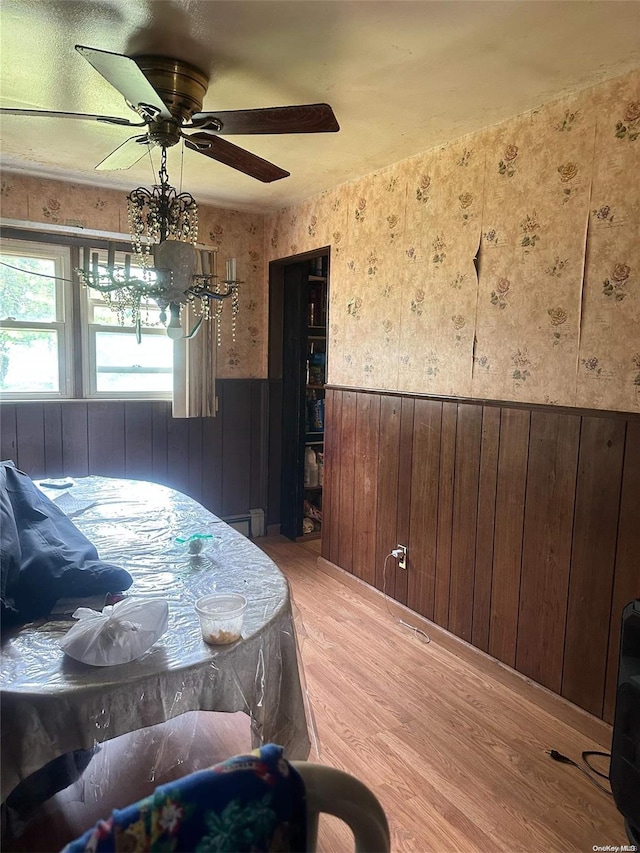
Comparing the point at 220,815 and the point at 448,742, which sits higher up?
the point at 220,815

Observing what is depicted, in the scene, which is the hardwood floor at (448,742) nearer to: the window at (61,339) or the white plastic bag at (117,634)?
the white plastic bag at (117,634)

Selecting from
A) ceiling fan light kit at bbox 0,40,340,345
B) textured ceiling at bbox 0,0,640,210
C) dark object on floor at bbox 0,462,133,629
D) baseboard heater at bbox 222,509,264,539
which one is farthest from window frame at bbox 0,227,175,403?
dark object on floor at bbox 0,462,133,629

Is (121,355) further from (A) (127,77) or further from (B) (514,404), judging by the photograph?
(B) (514,404)

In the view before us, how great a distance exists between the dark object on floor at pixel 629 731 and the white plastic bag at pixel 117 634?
1318mm

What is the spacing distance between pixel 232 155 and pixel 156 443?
2321 millimetres

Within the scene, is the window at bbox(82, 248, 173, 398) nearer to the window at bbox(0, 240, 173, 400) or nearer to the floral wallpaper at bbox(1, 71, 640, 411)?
the window at bbox(0, 240, 173, 400)

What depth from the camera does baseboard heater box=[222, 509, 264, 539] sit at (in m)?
4.34

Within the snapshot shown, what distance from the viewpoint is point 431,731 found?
6.95 feet

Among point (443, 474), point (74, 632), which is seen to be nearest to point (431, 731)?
point (443, 474)

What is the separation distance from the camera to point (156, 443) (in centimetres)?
391

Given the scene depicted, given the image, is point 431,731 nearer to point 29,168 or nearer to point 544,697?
point 544,697

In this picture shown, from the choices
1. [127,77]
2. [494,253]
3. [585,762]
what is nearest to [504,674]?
[585,762]

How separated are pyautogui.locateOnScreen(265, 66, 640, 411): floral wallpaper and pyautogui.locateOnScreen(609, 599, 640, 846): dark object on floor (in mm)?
778

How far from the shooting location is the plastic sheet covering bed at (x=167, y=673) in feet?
3.68
